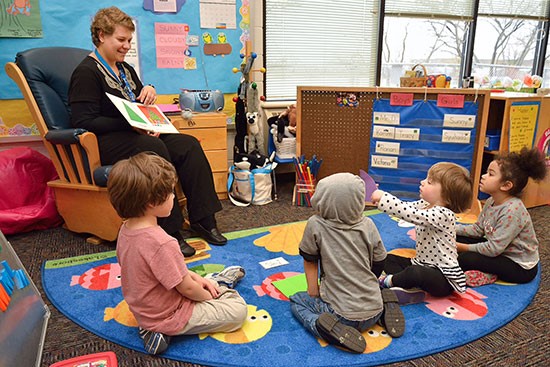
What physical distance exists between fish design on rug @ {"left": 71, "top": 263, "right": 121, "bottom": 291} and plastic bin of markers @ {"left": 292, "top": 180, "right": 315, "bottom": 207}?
51.3 inches

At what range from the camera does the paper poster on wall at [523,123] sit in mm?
2492

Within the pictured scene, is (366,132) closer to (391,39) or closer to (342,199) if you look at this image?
(391,39)

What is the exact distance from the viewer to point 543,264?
1958mm

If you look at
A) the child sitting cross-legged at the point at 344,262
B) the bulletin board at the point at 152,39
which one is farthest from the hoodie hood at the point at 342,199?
the bulletin board at the point at 152,39

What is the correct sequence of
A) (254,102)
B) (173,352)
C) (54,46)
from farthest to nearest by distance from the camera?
(254,102) → (54,46) → (173,352)

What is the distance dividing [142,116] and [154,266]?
1030mm

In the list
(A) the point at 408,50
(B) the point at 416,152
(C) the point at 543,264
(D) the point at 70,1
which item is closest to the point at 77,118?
(D) the point at 70,1

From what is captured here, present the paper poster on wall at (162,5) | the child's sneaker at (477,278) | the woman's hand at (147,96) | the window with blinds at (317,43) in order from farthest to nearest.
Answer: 1. the window with blinds at (317,43)
2. the paper poster on wall at (162,5)
3. the woman's hand at (147,96)
4. the child's sneaker at (477,278)

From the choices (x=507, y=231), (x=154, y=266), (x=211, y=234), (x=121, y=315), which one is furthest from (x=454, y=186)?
(x=121, y=315)

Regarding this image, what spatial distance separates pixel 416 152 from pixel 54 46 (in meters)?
2.35

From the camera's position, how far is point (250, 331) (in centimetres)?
144

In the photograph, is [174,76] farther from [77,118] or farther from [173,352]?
[173,352]

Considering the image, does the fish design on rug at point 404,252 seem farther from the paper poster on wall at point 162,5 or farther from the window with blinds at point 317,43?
the paper poster on wall at point 162,5

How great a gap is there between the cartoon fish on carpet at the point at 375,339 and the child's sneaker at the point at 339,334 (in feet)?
0.10
